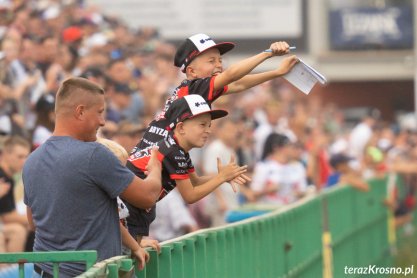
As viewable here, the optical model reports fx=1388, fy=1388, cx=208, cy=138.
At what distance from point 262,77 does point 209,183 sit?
77 centimetres

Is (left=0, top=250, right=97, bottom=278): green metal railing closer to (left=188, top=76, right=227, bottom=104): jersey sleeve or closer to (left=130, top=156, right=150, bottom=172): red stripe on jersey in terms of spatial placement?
(left=130, top=156, right=150, bottom=172): red stripe on jersey

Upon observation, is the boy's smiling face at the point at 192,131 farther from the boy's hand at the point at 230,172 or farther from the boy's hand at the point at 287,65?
the boy's hand at the point at 287,65

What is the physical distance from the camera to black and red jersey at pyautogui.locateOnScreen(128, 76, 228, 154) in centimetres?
865

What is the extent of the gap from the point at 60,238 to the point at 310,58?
1184 inches

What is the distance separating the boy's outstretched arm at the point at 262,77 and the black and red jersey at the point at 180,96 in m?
0.15

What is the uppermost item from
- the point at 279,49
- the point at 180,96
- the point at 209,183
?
the point at 279,49

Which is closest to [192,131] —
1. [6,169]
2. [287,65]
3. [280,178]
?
[287,65]

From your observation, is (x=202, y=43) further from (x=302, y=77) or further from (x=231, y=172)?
(x=231, y=172)

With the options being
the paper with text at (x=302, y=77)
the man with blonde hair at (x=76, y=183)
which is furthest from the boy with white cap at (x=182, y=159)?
the man with blonde hair at (x=76, y=183)

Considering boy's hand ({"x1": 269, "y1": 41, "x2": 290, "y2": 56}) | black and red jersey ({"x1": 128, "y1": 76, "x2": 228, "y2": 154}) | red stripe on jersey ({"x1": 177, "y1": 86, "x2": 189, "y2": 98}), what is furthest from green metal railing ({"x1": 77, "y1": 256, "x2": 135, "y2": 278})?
boy's hand ({"x1": 269, "y1": 41, "x2": 290, "y2": 56})

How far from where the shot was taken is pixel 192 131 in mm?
8578

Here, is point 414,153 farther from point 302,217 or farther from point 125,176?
point 125,176

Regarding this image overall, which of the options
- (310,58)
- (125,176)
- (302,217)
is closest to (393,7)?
(310,58)

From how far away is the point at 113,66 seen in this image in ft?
55.0
